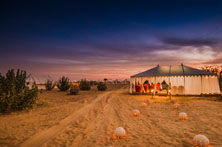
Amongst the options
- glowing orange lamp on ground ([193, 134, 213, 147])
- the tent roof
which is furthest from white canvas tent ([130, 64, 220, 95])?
glowing orange lamp on ground ([193, 134, 213, 147])

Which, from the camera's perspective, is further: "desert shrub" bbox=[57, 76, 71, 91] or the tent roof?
"desert shrub" bbox=[57, 76, 71, 91]

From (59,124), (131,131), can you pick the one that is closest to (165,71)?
(131,131)

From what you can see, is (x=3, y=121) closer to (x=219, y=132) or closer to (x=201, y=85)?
(x=219, y=132)

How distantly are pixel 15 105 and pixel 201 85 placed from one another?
18.5 meters

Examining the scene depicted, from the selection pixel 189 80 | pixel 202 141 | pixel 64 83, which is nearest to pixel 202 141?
pixel 202 141

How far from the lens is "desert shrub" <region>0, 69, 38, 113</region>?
7.29m

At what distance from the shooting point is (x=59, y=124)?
5723 mm

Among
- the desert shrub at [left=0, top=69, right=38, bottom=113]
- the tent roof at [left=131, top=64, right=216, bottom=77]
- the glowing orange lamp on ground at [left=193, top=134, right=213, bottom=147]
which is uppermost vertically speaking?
the tent roof at [left=131, top=64, right=216, bottom=77]

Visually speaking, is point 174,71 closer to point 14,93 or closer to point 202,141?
point 202,141

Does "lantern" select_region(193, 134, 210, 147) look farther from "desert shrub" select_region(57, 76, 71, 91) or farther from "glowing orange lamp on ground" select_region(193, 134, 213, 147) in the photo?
"desert shrub" select_region(57, 76, 71, 91)

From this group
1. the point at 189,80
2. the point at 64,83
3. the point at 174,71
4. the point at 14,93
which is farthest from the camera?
the point at 64,83

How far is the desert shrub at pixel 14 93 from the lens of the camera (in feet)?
23.9

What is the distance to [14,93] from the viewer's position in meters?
7.68

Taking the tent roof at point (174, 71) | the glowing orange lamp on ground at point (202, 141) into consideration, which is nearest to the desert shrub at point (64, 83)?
the tent roof at point (174, 71)
